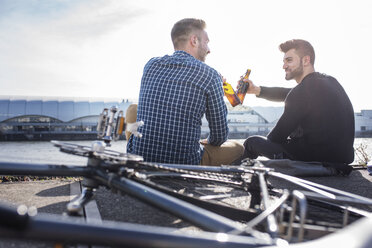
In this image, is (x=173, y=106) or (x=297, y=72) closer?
(x=173, y=106)

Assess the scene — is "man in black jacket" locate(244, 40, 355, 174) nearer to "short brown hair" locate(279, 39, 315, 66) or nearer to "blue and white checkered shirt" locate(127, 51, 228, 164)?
"short brown hair" locate(279, 39, 315, 66)

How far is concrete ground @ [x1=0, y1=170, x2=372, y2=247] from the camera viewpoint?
1.72 m

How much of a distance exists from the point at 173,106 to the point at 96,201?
1.06 metres

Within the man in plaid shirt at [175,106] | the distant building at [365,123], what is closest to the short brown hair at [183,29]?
the man in plaid shirt at [175,106]

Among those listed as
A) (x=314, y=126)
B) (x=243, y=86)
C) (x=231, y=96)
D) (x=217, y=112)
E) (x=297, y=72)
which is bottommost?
(x=314, y=126)

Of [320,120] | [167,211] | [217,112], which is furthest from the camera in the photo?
[320,120]

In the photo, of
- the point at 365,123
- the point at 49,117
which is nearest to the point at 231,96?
the point at 49,117

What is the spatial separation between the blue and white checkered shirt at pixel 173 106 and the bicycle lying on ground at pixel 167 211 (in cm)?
44

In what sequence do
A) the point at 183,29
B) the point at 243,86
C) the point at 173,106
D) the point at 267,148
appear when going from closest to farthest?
the point at 173,106 < the point at 183,29 < the point at 267,148 < the point at 243,86

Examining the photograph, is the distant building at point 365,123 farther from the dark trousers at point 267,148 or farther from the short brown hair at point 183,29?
the short brown hair at point 183,29

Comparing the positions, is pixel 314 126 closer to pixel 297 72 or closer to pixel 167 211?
pixel 297 72

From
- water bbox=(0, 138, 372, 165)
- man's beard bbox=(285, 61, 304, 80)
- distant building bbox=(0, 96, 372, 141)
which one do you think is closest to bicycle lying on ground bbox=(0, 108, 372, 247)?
water bbox=(0, 138, 372, 165)

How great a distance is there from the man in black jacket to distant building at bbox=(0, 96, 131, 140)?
37580 mm

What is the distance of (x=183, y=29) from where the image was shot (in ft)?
9.81
